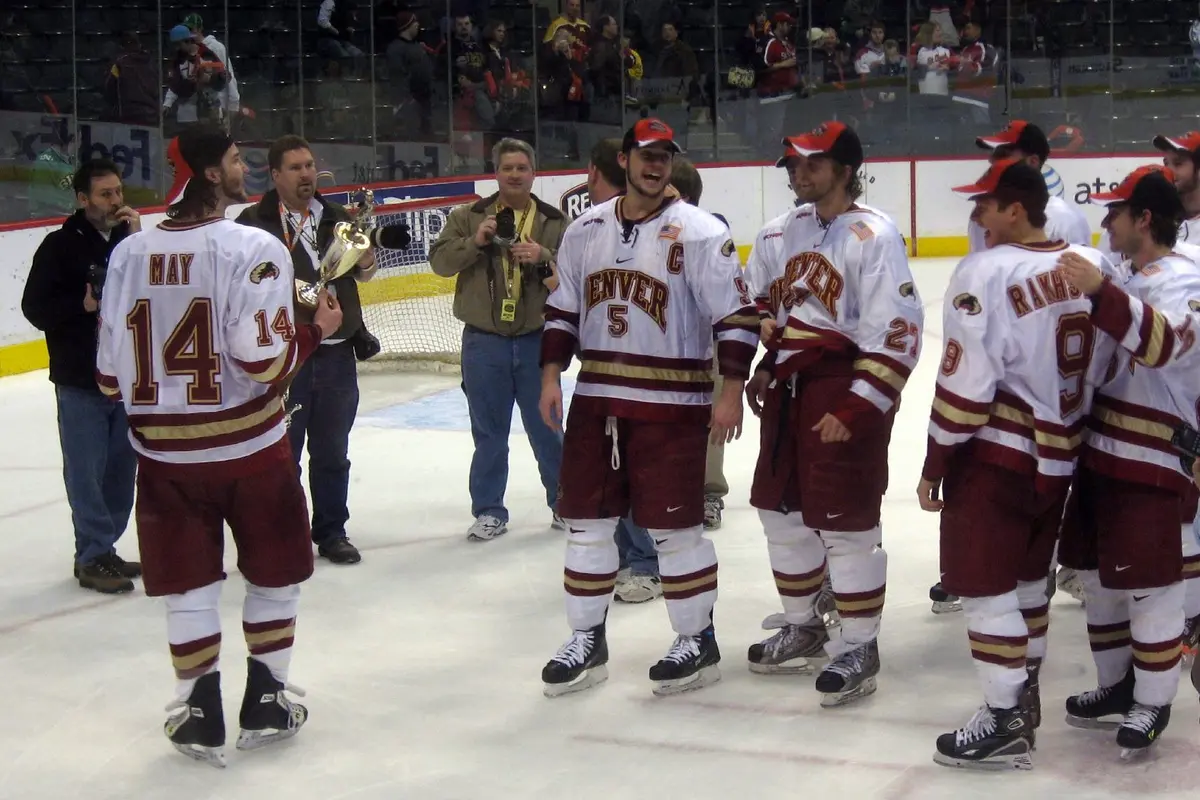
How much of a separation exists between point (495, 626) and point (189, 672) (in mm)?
1317

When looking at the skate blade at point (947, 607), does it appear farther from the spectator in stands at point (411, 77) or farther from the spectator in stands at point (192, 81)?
the spectator in stands at point (411, 77)

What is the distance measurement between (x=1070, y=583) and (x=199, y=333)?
9.34 feet

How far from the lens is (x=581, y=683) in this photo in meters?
4.39

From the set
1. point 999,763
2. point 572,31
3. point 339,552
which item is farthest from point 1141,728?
point 572,31

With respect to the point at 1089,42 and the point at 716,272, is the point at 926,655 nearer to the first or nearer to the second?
the point at 716,272

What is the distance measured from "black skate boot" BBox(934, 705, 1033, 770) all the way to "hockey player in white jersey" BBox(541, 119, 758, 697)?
0.84 metres

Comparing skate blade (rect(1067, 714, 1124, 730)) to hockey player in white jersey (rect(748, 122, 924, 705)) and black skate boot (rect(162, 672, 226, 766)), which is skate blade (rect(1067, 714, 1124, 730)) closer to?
hockey player in white jersey (rect(748, 122, 924, 705))

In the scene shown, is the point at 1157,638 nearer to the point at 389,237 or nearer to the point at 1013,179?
the point at 1013,179

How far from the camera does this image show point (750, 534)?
595 cm

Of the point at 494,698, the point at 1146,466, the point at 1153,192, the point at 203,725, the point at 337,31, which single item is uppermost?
the point at 337,31

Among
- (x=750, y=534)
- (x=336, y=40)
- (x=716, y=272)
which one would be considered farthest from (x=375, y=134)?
(x=716, y=272)

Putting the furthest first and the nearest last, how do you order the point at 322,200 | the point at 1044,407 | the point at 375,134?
the point at 375,134
the point at 322,200
the point at 1044,407

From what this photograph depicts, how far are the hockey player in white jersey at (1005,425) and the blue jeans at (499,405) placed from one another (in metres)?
2.37

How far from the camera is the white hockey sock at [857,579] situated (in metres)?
4.21
